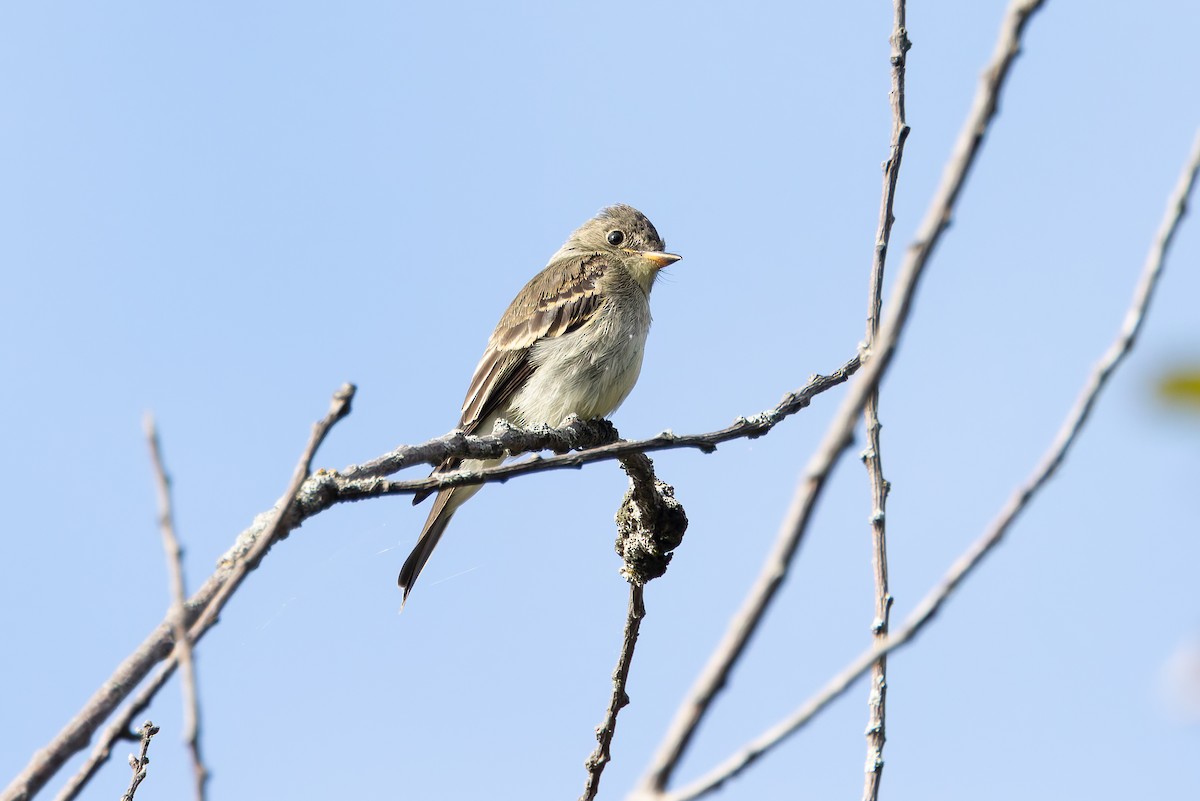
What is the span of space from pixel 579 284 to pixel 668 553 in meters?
3.24

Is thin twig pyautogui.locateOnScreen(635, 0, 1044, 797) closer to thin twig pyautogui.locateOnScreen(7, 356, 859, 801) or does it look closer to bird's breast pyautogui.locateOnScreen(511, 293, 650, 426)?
thin twig pyautogui.locateOnScreen(7, 356, 859, 801)

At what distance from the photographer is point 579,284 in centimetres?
850

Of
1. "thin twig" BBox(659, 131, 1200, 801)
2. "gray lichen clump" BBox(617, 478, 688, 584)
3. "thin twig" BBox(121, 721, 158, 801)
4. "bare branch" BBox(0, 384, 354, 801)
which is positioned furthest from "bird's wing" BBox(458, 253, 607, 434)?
"thin twig" BBox(659, 131, 1200, 801)

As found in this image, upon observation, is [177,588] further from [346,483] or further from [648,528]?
[648,528]

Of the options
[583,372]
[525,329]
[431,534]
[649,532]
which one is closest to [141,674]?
[649,532]

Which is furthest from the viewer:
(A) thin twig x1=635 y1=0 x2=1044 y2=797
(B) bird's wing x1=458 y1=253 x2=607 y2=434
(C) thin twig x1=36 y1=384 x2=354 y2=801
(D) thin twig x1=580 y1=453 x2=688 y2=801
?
(B) bird's wing x1=458 y1=253 x2=607 y2=434

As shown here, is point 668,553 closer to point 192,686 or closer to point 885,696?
point 885,696

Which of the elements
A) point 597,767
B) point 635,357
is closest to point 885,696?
point 597,767

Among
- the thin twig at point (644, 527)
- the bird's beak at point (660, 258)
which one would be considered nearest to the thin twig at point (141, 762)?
the thin twig at point (644, 527)

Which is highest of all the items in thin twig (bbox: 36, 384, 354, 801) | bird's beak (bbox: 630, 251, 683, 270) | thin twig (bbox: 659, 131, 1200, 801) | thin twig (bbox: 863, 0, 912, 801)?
bird's beak (bbox: 630, 251, 683, 270)

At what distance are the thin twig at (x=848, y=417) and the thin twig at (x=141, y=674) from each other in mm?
889

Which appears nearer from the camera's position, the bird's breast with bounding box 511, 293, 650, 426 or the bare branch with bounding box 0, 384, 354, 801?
the bare branch with bounding box 0, 384, 354, 801

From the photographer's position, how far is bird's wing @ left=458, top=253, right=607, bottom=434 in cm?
806

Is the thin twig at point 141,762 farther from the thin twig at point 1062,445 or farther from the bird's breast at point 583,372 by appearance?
the bird's breast at point 583,372
